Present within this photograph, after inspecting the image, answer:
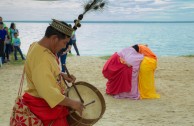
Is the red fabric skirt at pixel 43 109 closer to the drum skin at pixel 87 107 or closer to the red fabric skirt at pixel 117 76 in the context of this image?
the drum skin at pixel 87 107

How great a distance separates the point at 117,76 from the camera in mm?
7906

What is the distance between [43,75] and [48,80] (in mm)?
59

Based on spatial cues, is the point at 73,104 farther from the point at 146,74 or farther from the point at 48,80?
the point at 146,74

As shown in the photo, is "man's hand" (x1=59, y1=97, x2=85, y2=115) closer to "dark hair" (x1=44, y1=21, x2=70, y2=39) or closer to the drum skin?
the drum skin

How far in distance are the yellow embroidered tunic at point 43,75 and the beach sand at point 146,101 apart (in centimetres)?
319

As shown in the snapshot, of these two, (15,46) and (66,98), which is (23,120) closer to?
(66,98)

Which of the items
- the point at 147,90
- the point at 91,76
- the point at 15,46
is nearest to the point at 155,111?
the point at 147,90

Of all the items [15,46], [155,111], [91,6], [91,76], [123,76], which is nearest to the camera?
[91,6]

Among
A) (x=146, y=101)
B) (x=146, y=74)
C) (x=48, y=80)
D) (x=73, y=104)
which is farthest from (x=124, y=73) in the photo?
(x=48, y=80)

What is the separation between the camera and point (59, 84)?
3.16m

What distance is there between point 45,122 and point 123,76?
4693mm

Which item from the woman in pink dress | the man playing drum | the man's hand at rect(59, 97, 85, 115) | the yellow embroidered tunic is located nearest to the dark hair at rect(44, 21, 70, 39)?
the man playing drum

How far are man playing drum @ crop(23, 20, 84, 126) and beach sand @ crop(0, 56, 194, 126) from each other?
3049 mm

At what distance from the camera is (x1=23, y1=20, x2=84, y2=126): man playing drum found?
2949 millimetres
